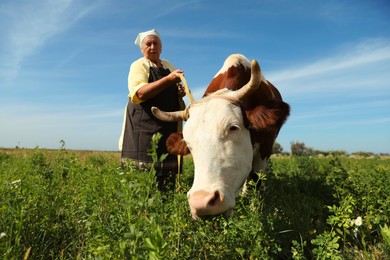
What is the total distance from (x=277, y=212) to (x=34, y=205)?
2541 mm

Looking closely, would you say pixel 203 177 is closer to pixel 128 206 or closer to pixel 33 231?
pixel 128 206

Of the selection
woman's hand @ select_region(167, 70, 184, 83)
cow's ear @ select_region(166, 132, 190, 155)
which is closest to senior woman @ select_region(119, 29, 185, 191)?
woman's hand @ select_region(167, 70, 184, 83)

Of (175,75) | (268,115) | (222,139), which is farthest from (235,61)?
(222,139)

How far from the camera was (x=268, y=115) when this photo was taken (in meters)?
3.76

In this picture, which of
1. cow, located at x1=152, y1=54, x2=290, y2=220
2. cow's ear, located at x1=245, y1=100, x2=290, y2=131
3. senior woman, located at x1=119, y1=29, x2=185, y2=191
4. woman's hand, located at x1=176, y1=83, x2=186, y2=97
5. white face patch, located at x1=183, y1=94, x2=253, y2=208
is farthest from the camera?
woman's hand, located at x1=176, y1=83, x2=186, y2=97

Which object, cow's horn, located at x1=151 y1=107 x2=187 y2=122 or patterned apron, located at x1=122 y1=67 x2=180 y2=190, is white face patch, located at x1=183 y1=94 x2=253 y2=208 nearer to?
cow's horn, located at x1=151 y1=107 x2=187 y2=122

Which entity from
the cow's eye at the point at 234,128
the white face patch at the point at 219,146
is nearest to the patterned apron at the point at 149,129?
the white face patch at the point at 219,146

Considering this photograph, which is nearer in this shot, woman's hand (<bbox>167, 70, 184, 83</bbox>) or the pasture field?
the pasture field

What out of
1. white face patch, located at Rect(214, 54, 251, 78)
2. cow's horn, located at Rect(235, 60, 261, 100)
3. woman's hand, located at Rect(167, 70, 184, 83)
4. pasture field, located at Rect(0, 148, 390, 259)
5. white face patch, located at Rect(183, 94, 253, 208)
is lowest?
pasture field, located at Rect(0, 148, 390, 259)

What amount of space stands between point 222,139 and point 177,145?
1110 mm

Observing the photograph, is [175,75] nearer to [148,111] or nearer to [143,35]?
[148,111]

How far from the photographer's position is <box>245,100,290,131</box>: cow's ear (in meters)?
3.71

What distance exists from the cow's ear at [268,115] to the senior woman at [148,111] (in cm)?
156

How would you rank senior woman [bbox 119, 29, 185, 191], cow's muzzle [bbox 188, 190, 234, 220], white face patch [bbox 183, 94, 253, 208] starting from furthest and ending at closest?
1. senior woman [bbox 119, 29, 185, 191]
2. white face patch [bbox 183, 94, 253, 208]
3. cow's muzzle [bbox 188, 190, 234, 220]
